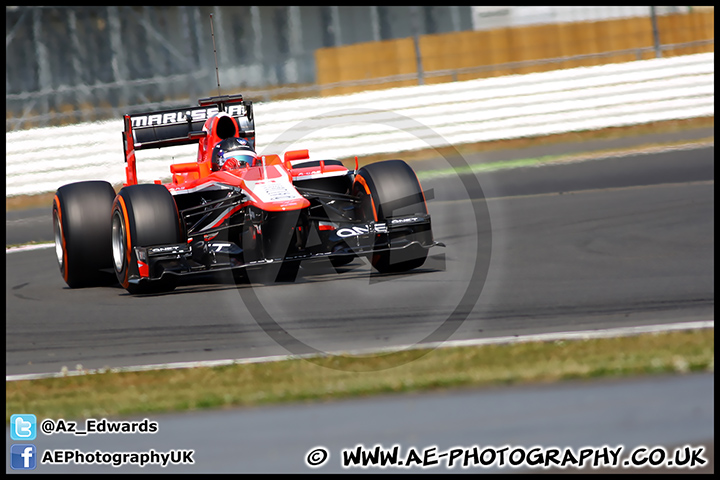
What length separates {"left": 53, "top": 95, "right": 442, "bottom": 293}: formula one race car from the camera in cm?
837

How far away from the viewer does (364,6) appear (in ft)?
91.9

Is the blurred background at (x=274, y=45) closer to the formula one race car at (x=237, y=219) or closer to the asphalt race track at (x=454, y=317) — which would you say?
the asphalt race track at (x=454, y=317)

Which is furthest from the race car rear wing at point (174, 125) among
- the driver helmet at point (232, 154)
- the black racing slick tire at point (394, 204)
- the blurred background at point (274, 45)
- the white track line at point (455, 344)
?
the blurred background at point (274, 45)

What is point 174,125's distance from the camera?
34.2ft

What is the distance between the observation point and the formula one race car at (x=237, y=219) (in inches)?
329

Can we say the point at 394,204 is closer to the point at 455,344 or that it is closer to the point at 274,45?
the point at 455,344

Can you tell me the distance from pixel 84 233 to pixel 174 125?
1.84m

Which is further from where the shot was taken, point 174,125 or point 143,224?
point 174,125

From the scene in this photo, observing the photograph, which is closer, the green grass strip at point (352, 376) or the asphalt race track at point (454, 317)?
the asphalt race track at point (454, 317)

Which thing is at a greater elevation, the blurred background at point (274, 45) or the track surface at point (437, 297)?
the blurred background at point (274, 45)

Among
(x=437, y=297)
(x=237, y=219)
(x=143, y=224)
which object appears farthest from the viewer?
(x=237, y=219)

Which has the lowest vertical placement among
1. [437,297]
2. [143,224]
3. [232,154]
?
[437,297]

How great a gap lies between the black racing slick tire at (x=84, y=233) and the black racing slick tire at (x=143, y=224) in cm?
60

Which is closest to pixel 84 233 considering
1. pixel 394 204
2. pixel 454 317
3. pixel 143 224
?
pixel 143 224
